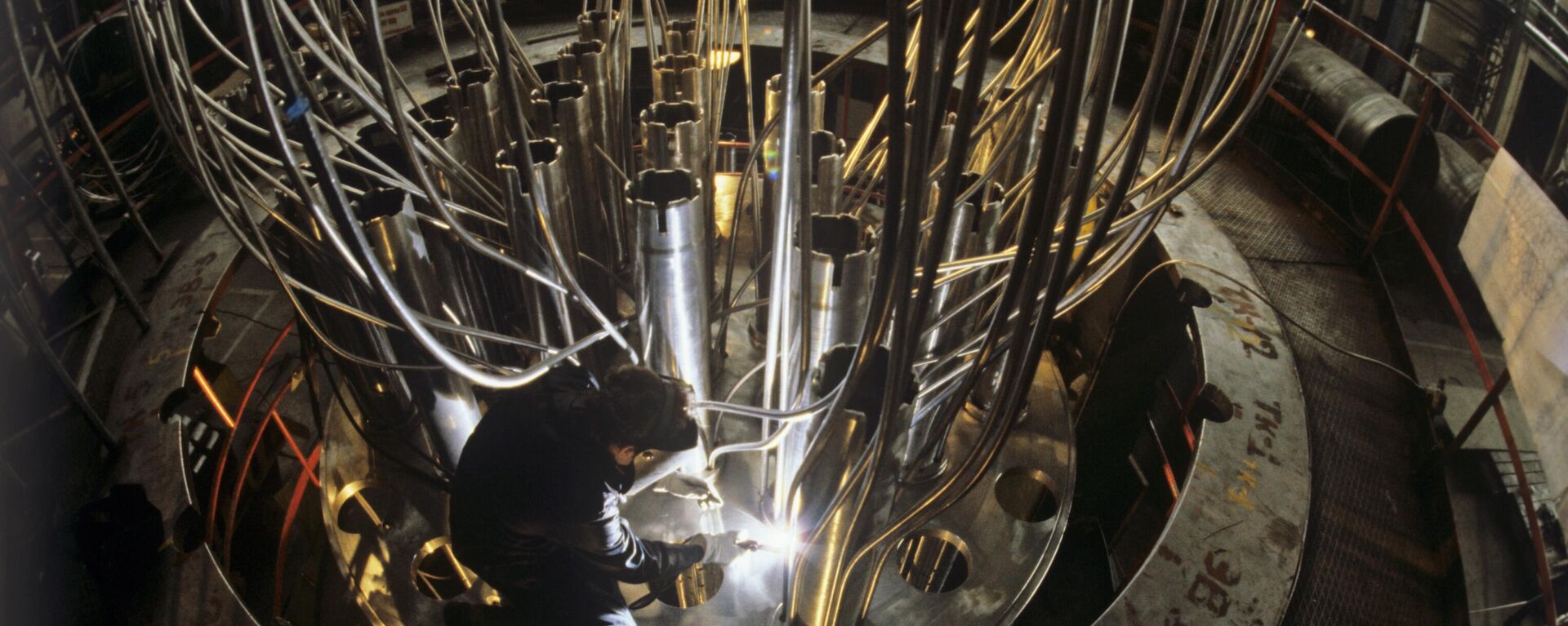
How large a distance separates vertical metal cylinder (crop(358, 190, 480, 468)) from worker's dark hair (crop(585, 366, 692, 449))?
0.61 m

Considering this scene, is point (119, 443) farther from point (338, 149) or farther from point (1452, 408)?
point (1452, 408)

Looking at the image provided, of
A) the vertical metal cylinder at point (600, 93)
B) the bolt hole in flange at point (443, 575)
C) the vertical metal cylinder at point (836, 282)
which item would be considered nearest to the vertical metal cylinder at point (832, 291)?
the vertical metal cylinder at point (836, 282)

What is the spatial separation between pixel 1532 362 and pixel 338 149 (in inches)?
181

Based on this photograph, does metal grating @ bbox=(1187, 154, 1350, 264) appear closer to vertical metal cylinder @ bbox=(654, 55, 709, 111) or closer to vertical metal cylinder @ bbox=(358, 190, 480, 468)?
vertical metal cylinder @ bbox=(654, 55, 709, 111)

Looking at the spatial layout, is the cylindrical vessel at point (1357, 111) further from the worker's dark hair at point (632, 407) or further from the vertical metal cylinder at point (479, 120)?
the vertical metal cylinder at point (479, 120)

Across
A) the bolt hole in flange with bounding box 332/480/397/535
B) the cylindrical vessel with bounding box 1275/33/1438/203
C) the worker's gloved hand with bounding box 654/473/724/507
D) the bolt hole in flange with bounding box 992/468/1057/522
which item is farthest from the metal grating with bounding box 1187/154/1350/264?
the bolt hole in flange with bounding box 332/480/397/535

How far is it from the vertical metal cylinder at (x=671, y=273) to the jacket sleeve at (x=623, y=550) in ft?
1.46

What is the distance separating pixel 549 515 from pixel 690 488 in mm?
646

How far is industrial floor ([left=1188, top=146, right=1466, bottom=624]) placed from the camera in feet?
6.59

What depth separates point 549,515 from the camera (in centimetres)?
185

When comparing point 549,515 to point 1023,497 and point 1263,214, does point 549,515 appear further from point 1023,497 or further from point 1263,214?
point 1263,214

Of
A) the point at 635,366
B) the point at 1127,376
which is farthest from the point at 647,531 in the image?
the point at 1127,376

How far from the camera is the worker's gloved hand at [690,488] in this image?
2.38 meters

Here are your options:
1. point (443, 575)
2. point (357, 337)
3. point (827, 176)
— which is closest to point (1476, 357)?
point (827, 176)
